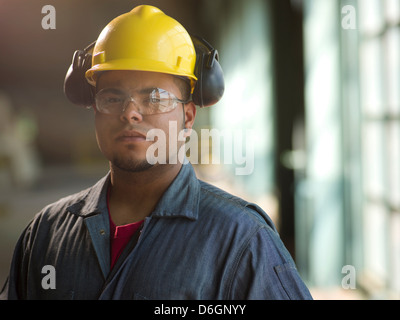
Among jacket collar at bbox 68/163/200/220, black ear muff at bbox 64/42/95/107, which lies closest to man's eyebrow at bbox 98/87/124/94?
black ear muff at bbox 64/42/95/107

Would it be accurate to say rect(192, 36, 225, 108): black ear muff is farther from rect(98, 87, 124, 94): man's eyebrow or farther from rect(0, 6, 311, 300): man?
rect(98, 87, 124, 94): man's eyebrow

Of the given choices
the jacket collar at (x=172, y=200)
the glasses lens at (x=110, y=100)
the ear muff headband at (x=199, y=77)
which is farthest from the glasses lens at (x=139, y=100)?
the jacket collar at (x=172, y=200)

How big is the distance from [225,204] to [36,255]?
21.4 inches

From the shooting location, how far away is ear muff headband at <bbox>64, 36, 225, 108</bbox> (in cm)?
120

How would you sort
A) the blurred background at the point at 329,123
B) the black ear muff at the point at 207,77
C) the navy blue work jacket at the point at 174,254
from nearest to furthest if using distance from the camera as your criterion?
the navy blue work jacket at the point at 174,254
the black ear muff at the point at 207,77
the blurred background at the point at 329,123

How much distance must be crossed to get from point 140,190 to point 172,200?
0.11 meters

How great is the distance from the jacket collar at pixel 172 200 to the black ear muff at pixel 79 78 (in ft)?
0.81

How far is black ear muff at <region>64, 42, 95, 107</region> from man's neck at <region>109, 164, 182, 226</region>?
23cm

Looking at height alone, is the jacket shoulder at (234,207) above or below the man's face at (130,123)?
below

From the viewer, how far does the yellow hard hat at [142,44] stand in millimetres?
1103

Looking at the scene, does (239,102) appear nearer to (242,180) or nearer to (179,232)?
(242,180)

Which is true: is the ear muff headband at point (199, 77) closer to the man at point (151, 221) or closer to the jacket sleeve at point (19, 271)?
the man at point (151, 221)

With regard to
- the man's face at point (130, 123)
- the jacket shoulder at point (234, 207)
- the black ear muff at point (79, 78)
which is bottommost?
the jacket shoulder at point (234, 207)
